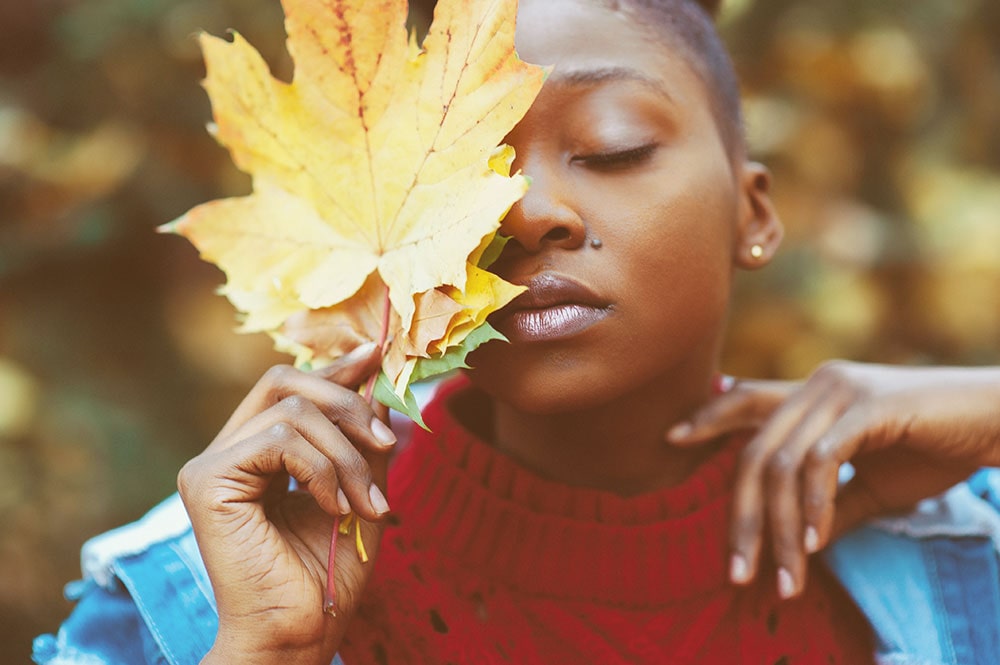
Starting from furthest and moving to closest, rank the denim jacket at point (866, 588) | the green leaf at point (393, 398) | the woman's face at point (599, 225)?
the denim jacket at point (866, 588)
the woman's face at point (599, 225)
the green leaf at point (393, 398)

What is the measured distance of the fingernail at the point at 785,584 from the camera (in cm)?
118

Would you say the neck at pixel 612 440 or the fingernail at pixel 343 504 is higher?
the fingernail at pixel 343 504

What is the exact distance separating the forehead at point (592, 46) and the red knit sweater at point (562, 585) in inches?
19.8

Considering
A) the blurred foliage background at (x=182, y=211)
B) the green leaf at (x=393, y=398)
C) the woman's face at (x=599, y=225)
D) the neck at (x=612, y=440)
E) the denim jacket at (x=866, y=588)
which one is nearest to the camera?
the green leaf at (x=393, y=398)

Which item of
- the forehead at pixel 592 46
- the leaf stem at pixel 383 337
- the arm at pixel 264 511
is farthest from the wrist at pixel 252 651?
the forehead at pixel 592 46

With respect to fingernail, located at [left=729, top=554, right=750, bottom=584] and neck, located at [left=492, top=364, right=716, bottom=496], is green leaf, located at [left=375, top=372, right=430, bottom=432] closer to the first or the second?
neck, located at [left=492, top=364, right=716, bottom=496]

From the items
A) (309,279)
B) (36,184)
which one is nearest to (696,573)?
(309,279)

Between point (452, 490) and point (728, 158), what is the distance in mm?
577

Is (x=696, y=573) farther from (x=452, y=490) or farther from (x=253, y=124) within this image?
(x=253, y=124)

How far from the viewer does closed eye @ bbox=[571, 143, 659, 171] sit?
3.48ft

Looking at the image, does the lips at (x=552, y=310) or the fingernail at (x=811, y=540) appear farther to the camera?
the fingernail at (x=811, y=540)

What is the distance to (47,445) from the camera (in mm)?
2066

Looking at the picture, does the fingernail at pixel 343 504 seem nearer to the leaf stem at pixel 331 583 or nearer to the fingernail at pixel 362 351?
the leaf stem at pixel 331 583

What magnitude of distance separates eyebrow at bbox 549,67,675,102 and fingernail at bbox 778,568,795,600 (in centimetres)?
61
